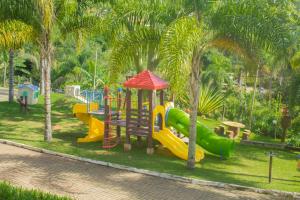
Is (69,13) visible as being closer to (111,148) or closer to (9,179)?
(111,148)

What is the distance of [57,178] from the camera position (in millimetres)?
11102

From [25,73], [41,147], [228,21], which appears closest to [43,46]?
[41,147]

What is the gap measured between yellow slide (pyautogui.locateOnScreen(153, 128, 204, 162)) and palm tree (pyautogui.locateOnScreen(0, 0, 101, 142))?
13.6ft

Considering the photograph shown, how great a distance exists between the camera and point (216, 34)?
11.6 meters

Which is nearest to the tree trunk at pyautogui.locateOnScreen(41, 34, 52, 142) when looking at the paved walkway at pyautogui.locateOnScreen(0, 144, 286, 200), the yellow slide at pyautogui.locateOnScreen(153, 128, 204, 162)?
the paved walkway at pyautogui.locateOnScreen(0, 144, 286, 200)

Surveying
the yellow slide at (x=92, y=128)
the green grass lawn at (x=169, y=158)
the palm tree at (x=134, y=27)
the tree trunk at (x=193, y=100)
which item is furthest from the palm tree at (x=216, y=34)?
the yellow slide at (x=92, y=128)

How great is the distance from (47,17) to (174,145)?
19.6 ft

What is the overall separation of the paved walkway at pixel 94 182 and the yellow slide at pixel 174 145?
7.64ft

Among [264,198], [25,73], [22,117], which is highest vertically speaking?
[25,73]

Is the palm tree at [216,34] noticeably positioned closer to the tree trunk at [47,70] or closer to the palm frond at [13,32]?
the tree trunk at [47,70]

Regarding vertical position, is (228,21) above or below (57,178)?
above

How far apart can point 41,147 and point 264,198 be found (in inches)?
298

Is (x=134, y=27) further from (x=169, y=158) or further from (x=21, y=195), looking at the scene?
(x=21, y=195)

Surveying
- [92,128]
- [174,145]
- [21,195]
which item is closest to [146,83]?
[174,145]
